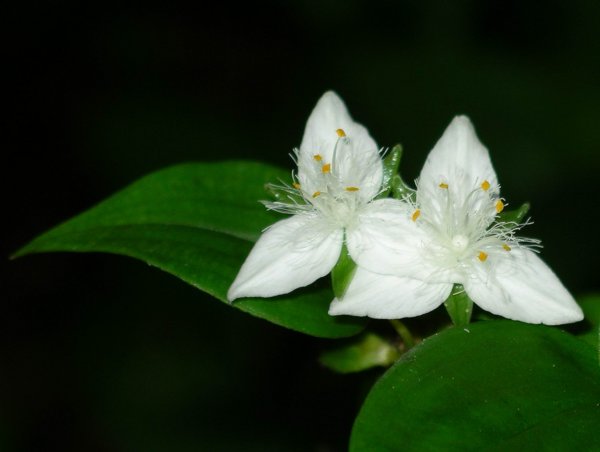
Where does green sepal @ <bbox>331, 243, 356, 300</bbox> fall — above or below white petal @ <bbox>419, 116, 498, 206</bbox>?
below

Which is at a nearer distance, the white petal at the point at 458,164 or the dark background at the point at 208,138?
the white petal at the point at 458,164

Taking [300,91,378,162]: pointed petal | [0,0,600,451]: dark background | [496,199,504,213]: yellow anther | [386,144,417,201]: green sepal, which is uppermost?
[300,91,378,162]: pointed petal

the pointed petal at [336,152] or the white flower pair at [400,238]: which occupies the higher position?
the pointed petal at [336,152]

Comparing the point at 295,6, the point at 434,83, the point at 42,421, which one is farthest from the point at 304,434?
the point at 295,6

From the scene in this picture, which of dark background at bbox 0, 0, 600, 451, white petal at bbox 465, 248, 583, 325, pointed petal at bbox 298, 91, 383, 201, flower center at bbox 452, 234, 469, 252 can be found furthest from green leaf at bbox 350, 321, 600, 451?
dark background at bbox 0, 0, 600, 451

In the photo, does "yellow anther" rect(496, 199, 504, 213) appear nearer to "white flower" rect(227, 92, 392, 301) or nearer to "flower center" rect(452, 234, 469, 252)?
"flower center" rect(452, 234, 469, 252)

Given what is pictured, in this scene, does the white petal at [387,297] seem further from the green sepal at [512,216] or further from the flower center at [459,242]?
the green sepal at [512,216]

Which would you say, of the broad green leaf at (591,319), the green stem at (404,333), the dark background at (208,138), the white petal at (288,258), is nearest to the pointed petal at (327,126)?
the white petal at (288,258)
